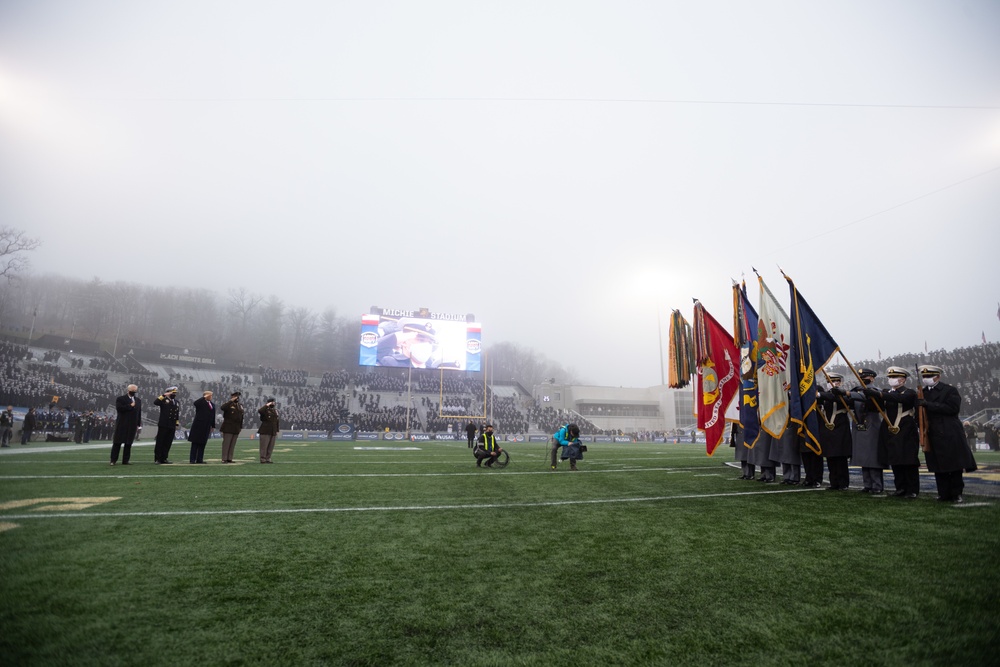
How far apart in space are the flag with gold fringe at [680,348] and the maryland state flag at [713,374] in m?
0.70

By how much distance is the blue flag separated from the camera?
8.93 metres

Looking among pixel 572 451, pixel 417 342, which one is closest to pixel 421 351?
pixel 417 342

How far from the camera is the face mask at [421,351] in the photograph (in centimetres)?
4334

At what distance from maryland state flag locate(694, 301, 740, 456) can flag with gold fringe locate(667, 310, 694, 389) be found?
699 millimetres

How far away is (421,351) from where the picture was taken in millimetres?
43625

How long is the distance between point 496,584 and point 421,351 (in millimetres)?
41306

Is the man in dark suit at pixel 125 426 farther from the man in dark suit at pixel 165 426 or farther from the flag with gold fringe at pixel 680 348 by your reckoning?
the flag with gold fringe at pixel 680 348

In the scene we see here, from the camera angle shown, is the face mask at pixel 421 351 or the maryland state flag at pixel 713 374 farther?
the face mask at pixel 421 351

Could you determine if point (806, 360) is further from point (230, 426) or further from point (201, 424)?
point (201, 424)

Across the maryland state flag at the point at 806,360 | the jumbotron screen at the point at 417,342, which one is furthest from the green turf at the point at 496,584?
the jumbotron screen at the point at 417,342

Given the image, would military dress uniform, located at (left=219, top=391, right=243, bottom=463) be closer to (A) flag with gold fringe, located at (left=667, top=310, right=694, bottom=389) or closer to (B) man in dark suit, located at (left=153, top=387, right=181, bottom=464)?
(B) man in dark suit, located at (left=153, top=387, right=181, bottom=464)

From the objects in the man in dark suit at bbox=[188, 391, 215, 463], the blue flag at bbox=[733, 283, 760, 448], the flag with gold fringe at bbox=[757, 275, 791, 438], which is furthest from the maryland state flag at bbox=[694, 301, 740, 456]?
the man in dark suit at bbox=[188, 391, 215, 463]

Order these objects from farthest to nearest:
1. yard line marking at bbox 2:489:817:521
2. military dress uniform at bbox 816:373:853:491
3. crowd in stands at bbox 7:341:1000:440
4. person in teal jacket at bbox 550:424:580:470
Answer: crowd in stands at bbox 7:341:1000:440 < person in teal jacket at bbox 550:424:580:470 < military dress uniform at bbox 816:373:853:491 < yard line marking at bbox 2:489:817:521

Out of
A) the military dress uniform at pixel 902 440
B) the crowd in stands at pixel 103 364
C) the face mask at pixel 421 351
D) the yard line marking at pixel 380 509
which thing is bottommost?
the yard line marking at pixel 380 509
